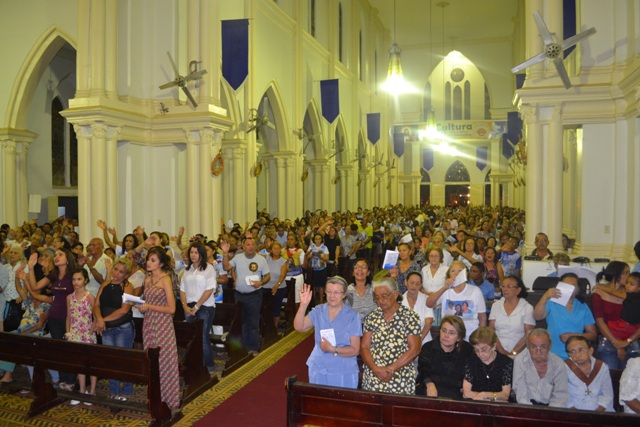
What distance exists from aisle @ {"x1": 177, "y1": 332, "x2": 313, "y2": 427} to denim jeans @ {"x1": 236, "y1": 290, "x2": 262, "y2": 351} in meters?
0.23

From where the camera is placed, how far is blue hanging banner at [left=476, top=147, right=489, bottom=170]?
43.2 meters

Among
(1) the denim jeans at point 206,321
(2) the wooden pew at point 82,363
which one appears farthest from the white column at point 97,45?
(2) the wooden pew at point 82,363

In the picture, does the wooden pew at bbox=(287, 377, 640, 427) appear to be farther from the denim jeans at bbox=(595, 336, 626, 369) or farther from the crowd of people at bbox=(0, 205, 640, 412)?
the denim jeans at bbox=(595, 336, 626, 369)

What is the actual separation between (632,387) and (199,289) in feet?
15.1

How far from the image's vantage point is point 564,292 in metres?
5.39

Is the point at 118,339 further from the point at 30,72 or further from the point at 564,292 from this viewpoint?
the point at 30,72

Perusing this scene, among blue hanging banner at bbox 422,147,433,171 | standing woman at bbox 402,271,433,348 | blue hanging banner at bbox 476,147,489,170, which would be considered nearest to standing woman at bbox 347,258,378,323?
standing woman at bbox 402,271,433,348

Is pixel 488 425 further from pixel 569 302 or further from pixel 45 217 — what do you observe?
pixel 45 217

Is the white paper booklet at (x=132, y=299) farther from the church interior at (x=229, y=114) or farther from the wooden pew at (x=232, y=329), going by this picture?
the church interior at (x=229, y=114)

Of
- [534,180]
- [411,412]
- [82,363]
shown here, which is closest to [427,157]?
[534,180]

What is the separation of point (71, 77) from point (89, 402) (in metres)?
17.2

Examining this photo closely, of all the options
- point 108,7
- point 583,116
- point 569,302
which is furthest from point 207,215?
point 569,302

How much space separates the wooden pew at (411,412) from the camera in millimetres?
3547

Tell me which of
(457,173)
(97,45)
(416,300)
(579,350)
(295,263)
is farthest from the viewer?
(457,173)
